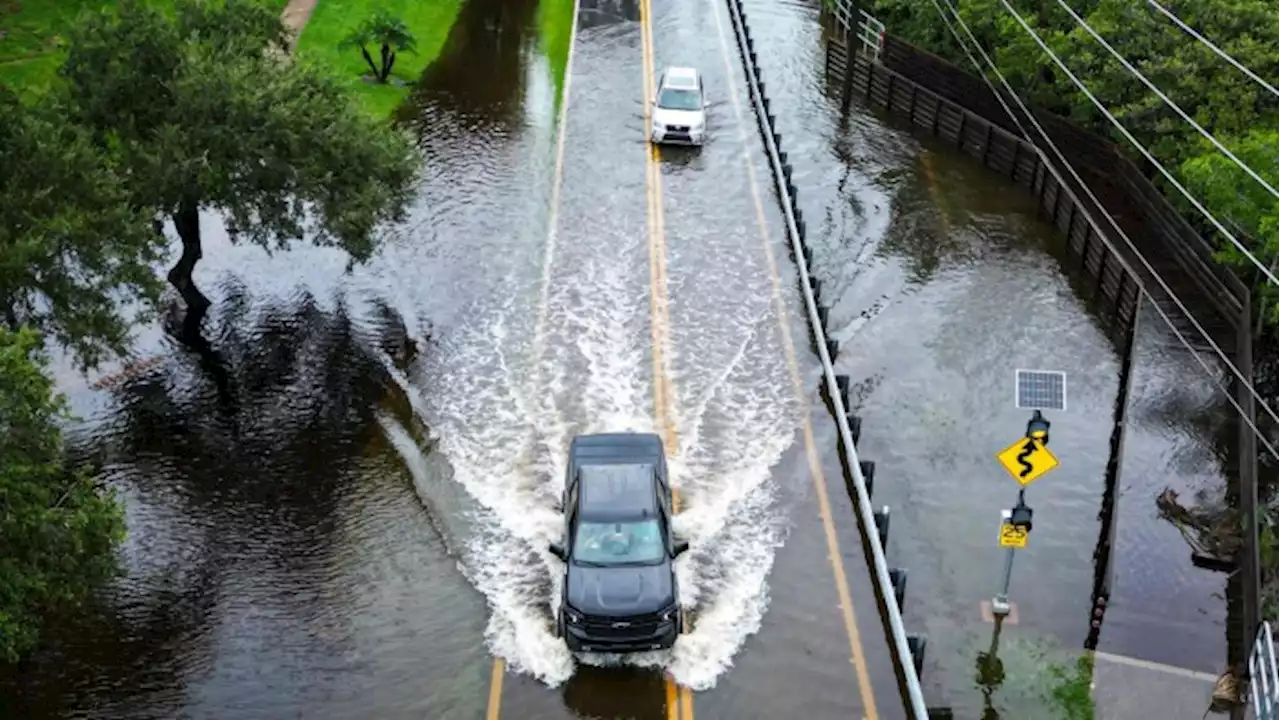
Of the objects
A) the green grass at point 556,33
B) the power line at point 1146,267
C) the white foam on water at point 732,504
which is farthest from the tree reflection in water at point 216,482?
the green grass at point 556,33

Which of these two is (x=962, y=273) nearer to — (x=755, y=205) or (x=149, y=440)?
(x=755, y=205)

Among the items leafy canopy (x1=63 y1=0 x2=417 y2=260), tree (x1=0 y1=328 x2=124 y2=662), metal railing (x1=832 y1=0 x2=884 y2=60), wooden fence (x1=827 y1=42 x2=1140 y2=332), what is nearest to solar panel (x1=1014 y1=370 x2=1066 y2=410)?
wooden fence (x1=827 y1=42 x2=1140 y2=332)

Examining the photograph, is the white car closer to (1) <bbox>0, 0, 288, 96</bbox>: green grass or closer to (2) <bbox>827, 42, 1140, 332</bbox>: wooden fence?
(2) <bbox>827, 42, 1140, 332</bbox>: wooden fence

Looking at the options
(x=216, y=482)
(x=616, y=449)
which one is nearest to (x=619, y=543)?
(x=616, y=449)

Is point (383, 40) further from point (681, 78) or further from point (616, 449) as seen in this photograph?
point (616, 449)

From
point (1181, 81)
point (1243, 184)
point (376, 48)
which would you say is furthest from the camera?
point (376, 48)

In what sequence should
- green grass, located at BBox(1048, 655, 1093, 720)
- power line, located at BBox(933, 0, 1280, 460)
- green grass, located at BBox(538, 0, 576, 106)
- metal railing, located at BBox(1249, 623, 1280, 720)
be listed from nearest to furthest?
metal railing, located at BBox(1249, 623, 1280, 720)
green grass, located at BBox(1048, 655, 1093, 720)
power line, located at BBox(933, 0, 1280, 460)
green grass, located at BBox(538, 0, 576, 106)
